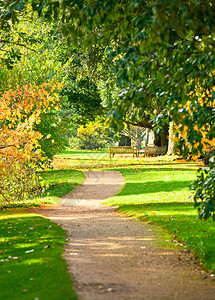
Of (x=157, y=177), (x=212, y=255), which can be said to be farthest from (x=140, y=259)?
(x=157, y=177)

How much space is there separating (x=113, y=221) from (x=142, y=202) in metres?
3.65

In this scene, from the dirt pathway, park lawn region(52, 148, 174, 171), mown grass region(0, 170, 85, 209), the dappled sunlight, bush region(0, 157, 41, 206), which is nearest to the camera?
the dirt pathway

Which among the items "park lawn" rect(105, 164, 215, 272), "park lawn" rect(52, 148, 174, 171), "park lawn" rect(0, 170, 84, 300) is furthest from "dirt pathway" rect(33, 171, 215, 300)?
"park lawn" rect(52, 148, 174, 171)

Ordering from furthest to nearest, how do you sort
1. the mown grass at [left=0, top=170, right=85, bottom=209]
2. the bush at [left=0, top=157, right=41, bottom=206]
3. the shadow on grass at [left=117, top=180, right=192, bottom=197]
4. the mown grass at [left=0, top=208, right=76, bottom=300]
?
the shadow on grass at [left=117, top=180, right=192, bottom=197], the mown grass at [left=0, top=170, right=85, bottom=209], the bush at [left=0, top=157, right=41, bottom=206], the mown grass at [left=0, top=208, right=76, bottom=300]

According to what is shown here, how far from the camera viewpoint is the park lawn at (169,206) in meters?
8.97

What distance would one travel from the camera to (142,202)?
15.2m

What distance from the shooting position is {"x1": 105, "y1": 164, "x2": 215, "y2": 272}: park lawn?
8.97 m

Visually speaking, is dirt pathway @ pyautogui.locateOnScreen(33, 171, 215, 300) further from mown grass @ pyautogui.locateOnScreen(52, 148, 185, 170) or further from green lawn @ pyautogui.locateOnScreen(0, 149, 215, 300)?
mown grass @ pyautogui.locateOnScreen(52, 148, 185, 170)

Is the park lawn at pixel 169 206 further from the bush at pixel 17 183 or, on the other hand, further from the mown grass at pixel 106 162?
the mown grass at pixel 106 162

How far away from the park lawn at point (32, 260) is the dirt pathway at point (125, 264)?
22 centimetres

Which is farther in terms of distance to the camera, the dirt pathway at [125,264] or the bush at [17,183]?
the bush at [17,183]

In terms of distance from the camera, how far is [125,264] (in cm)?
732

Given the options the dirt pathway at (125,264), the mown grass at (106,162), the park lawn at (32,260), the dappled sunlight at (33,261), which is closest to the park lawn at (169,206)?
the dirt pathway at (125,264)

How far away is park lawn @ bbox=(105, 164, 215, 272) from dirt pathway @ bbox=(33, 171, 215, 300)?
0.44 metres
